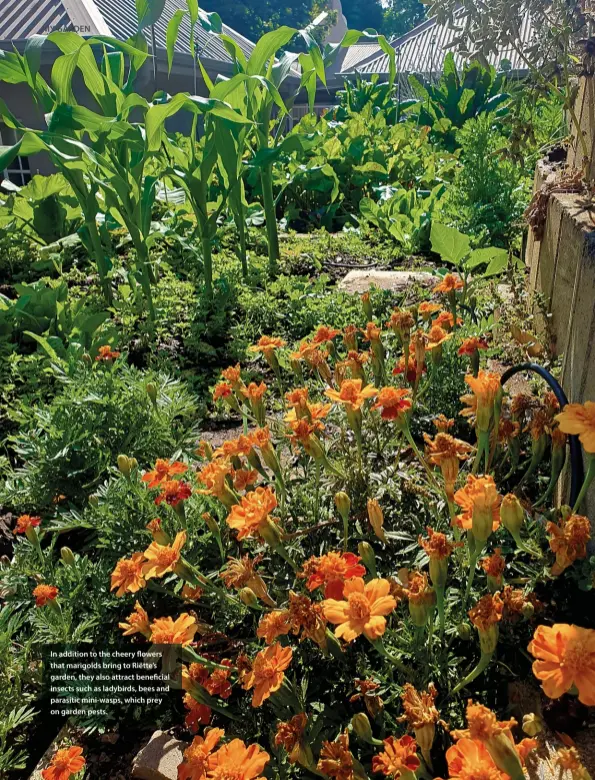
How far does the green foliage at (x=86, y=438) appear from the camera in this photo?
6.64 feet

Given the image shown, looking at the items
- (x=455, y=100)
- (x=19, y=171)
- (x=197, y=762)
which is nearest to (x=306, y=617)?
(x=197, y=762)

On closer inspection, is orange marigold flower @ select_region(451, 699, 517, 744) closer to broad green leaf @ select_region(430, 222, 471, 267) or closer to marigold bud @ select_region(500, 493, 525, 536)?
marigold bud @ select_region(500, 493, 525, 536)

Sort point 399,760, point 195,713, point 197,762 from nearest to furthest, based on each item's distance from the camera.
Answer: point 399,760
point 197,762
point 195,713

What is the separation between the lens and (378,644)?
1062 mm

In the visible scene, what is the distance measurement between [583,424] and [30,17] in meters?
11.6

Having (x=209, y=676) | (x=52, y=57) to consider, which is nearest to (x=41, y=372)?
(x=209, y=676)

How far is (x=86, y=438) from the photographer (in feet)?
6.82

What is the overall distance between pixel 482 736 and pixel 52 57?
925cm

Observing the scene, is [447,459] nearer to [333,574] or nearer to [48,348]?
[333,574]

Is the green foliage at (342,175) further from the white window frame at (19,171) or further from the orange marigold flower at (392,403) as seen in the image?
the white window frame at (19,171)

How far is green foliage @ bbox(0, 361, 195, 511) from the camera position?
6.64 ft

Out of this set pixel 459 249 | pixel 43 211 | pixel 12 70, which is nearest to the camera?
pixel 459 249

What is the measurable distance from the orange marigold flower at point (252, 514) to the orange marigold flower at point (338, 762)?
37 cm

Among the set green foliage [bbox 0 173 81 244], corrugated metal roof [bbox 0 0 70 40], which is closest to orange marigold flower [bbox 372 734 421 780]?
green foliage [bbox 0 173 81 244]
